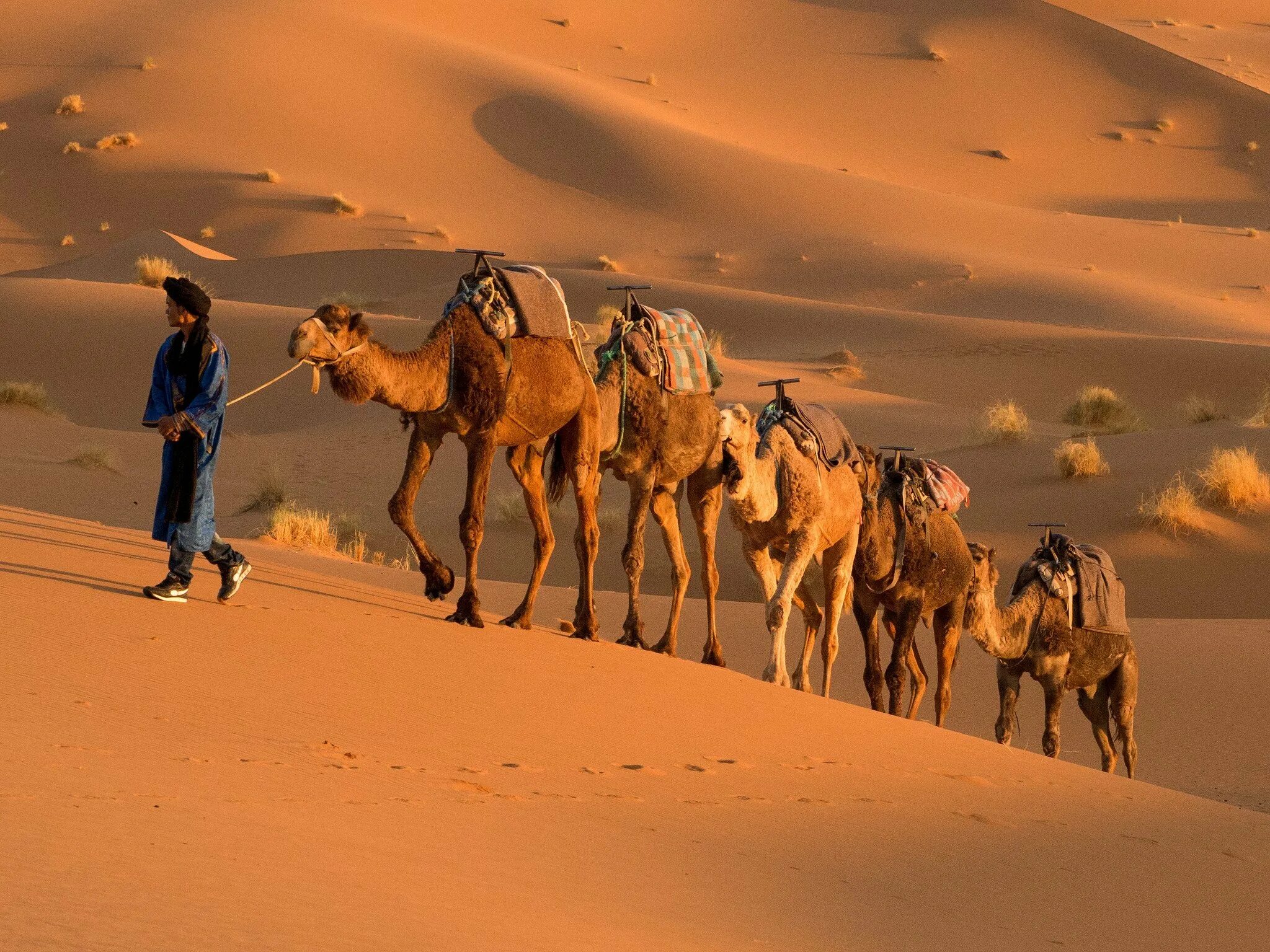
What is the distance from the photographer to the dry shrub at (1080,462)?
2261cm

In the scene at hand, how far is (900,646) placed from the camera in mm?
12148

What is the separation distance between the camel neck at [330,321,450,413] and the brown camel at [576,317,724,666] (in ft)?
5.22

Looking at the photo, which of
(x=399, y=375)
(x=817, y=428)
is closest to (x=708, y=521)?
(x=817, y=428)

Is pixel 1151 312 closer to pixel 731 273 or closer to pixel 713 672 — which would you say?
pixel 731 273

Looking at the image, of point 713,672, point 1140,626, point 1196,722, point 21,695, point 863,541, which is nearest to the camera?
point 21,695

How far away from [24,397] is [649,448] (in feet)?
59.9

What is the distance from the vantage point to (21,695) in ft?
23.5

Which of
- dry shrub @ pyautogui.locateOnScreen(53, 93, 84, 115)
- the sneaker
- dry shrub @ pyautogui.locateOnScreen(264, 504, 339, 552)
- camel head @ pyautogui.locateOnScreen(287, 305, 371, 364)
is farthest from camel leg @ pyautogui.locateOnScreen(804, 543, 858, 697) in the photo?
dry shrub @ pyautogui.locateOnScreen(53, 93, 84, 115)

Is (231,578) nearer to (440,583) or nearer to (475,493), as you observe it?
(440,583)

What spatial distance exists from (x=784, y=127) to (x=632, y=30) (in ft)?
38.7

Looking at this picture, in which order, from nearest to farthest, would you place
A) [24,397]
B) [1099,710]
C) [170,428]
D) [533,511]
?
[170,428] < [533,511] < [1099,710] < [24,397]

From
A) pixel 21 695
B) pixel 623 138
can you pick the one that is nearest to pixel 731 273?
pixel 623 138

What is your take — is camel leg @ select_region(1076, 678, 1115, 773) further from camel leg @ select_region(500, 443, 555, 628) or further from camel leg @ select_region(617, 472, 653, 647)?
camel leg @ select_region(500, 443, 555, 628)

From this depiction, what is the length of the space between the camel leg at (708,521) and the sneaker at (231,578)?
3.57m
